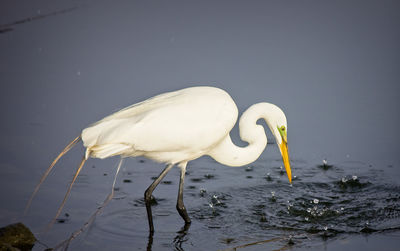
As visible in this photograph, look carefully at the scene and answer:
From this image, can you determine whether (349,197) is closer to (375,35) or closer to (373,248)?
(373,248)

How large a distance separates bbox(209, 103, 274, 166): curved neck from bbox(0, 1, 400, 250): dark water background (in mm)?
395

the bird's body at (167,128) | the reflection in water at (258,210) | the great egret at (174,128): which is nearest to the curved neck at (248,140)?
the great egret at (174,128)

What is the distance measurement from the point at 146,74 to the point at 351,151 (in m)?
2.94

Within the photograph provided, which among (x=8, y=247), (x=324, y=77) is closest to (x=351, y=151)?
(x=324, y=77)

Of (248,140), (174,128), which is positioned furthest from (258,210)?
(174,128)

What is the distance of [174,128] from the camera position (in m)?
3.91

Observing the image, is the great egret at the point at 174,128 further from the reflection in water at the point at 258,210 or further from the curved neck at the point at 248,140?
the reflection in water at the point at 258,210

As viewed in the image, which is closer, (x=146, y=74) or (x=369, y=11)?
(x=146, y=74)

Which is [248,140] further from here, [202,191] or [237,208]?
[202,191]

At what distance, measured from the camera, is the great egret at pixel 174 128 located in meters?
3.78

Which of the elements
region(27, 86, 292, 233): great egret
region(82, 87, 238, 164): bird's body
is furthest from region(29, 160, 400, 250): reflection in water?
region(82, 87, 238, 164): bird's body

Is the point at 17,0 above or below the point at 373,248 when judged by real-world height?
above

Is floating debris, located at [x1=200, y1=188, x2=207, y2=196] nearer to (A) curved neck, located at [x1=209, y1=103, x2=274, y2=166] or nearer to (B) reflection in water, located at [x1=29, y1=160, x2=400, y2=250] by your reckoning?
(B) reflection in water, located at [x1=29, y1=160, x2=400, y2=250]

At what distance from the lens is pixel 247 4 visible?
369 inches
